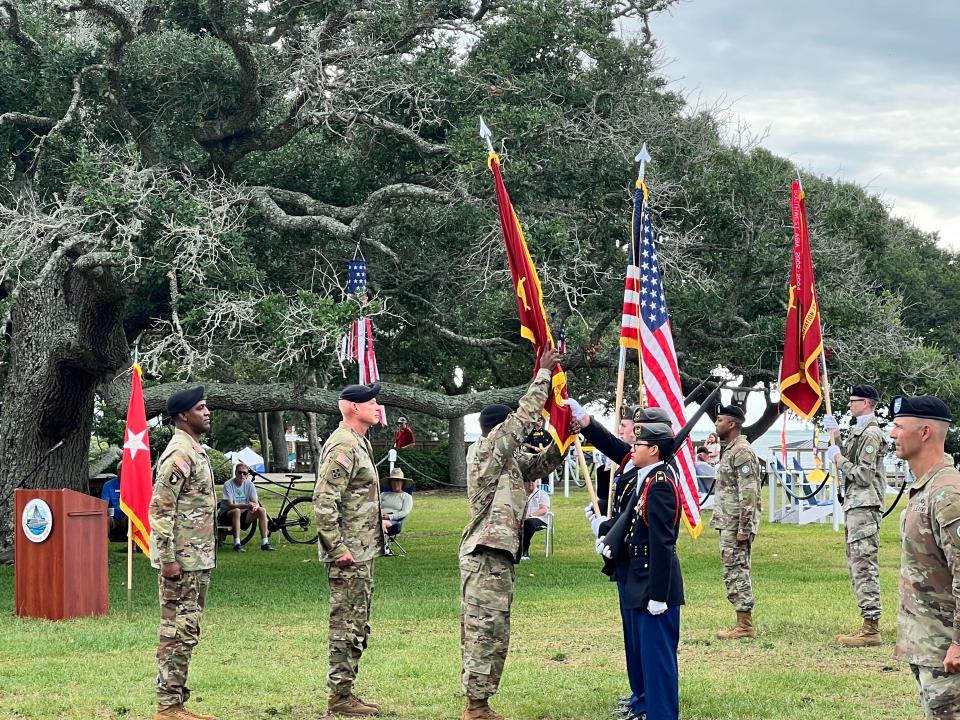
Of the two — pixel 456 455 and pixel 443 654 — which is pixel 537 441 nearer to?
pixel 443 654

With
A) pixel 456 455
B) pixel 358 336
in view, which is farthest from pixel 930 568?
pixel 456 455

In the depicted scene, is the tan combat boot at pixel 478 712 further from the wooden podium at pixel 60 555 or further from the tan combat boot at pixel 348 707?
the wooden podium at pixel 60 555

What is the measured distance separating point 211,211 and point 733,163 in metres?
7.74

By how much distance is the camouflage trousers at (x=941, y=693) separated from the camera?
4.98 metres

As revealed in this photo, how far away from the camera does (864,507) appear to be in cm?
1043

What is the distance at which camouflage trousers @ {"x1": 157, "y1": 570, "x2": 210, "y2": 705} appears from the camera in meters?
7.42

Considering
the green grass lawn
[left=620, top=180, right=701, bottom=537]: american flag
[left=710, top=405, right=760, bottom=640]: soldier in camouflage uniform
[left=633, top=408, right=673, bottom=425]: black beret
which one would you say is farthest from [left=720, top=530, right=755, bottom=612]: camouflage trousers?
[left=633, top=408, right=673, bottom=425]: black beret

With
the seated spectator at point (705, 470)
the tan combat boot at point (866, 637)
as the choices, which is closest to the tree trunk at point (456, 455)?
the seated spectator at point (705, 470)

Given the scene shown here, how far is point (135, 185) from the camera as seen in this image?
14383 mm

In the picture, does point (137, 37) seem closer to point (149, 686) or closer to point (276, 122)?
point (276, 122)

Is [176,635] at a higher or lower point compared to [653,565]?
lower

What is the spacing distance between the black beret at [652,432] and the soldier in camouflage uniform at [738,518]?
3510 mm

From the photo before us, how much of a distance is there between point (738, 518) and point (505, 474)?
12.7 ft

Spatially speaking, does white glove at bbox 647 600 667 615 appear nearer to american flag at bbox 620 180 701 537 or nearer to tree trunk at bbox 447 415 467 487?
american flag at bbox 620 180 701 537
